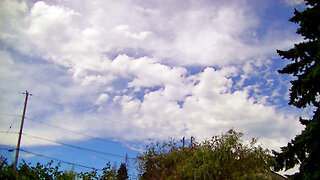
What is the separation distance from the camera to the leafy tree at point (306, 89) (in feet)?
40.9

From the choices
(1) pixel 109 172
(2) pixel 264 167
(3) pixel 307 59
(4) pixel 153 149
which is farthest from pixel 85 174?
(4) pixel 153 149

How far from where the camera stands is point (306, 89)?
13242mm

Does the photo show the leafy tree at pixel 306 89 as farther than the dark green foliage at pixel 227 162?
No

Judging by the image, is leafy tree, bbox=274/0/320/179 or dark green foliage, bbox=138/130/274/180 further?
dark green foliage, bbox=138/130/274/180

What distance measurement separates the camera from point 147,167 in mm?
42062

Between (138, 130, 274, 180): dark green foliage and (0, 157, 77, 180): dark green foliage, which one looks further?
(138, 130, 274, 180): dark green foliage

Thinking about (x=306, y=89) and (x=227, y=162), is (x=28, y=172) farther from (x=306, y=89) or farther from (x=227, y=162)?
(x=227, y=162)

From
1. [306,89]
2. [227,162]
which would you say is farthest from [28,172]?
[227,162]

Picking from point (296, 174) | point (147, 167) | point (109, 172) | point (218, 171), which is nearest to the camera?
point (296, 174)

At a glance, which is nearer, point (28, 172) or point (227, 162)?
point (28, 172)

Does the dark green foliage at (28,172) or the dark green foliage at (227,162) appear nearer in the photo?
the dark green foliage at (28,172)

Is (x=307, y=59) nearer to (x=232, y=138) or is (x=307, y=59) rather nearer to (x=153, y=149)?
(x=232, y=138)

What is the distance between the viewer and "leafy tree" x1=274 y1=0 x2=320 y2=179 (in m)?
12.5

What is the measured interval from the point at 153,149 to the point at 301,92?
30.9 metres
